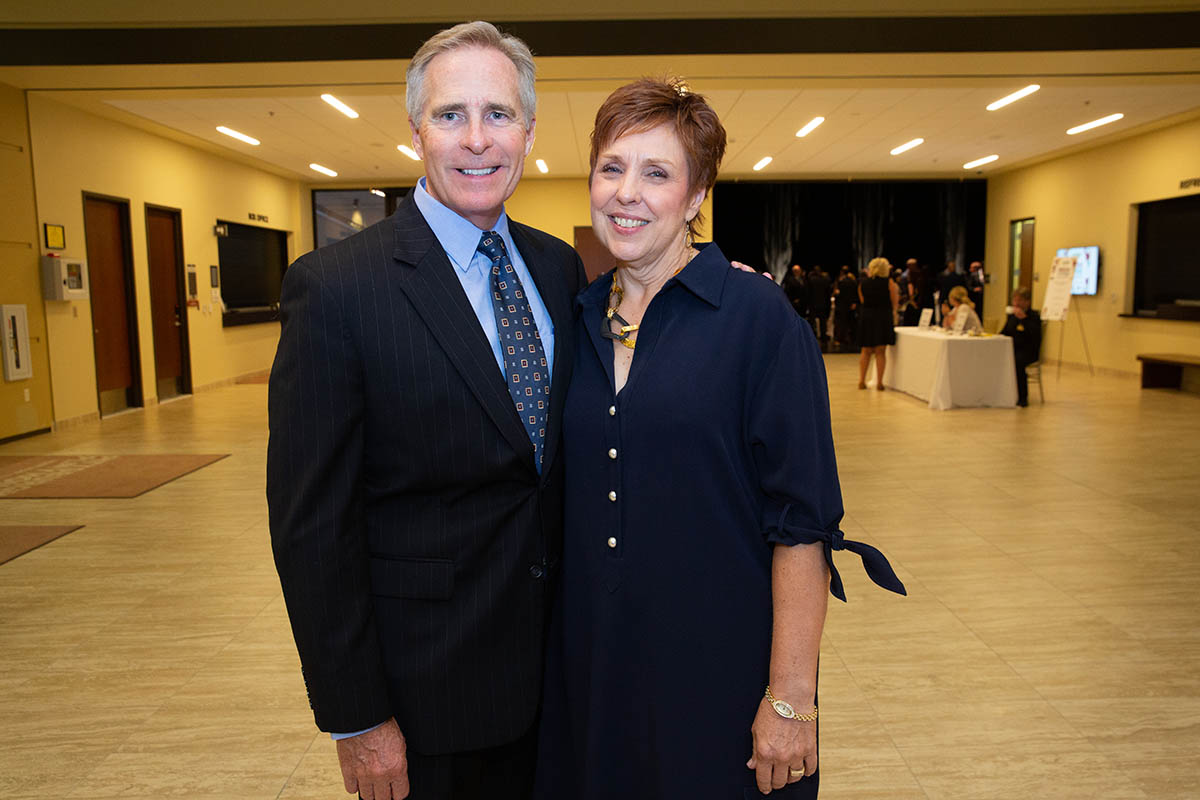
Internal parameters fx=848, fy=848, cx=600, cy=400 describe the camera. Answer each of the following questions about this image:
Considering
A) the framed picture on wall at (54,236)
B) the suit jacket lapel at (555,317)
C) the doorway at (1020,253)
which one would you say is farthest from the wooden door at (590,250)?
the suit jacket lapel at (555,317)

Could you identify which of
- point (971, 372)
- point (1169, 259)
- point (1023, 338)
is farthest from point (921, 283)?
point (971, 372)

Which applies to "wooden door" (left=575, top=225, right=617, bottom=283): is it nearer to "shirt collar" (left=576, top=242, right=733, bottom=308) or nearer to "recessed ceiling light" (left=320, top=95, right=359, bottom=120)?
"recessed ceiling light" (left=320, top=95, right=359, bottom=120)

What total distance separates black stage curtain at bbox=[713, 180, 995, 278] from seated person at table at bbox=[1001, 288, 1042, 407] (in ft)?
32.7

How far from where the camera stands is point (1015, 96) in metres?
10.2

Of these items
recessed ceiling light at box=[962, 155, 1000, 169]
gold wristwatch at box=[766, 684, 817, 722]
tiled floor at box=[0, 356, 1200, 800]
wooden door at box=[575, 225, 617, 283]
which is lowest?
tiled floor at box=[0, 356, 1200, 800]

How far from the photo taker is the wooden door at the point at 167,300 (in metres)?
11.8

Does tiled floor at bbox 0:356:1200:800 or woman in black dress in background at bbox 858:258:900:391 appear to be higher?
woman in black dress in background at bbox 858:258:900:391

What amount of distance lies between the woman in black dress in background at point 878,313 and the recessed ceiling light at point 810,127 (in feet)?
7.27

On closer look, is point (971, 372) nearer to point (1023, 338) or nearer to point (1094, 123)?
point (1023, 338)

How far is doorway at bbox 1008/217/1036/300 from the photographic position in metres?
16.6

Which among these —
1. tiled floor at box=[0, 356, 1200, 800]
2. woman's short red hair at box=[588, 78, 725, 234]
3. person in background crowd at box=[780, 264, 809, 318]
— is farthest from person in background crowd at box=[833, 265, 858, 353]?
woman's short red hair at box=[588, 78, 725, 234]

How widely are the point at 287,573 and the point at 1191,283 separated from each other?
13899 millimetres

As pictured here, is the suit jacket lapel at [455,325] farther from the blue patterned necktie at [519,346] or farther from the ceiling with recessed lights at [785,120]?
the ceiling with recessed lights at [785,120]

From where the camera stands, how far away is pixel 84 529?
546 cm
